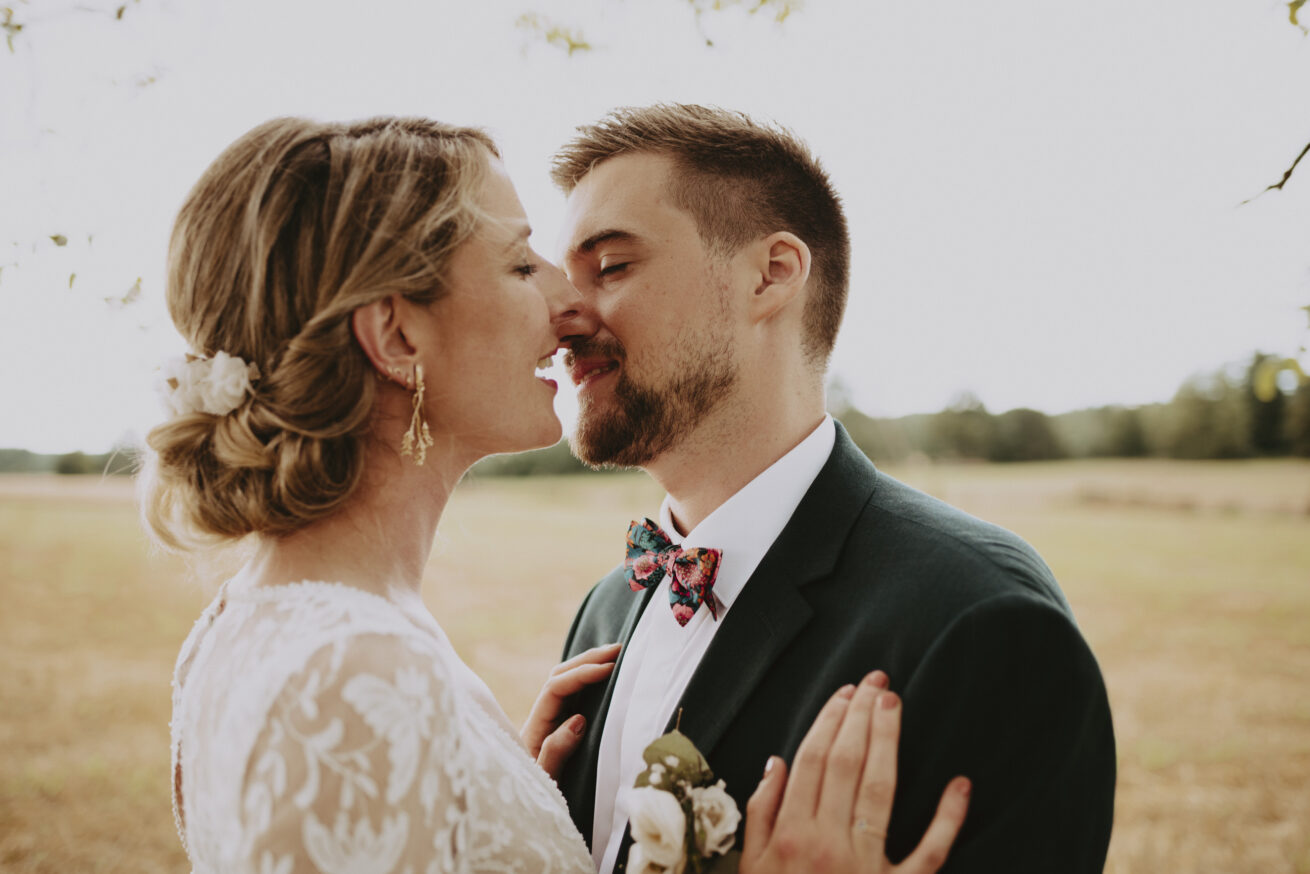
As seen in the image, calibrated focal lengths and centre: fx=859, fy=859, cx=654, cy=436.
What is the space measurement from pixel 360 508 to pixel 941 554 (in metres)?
A: 1.26

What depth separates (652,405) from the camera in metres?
2.47

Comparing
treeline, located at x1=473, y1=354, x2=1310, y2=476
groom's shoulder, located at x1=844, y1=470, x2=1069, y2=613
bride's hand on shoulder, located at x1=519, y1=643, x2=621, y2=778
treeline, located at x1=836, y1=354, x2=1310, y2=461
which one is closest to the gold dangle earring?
bride's hand on shoulder, located at x1=519, y1=643, x2=621, y2=778

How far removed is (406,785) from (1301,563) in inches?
546

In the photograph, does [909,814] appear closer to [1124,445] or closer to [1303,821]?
[1303,821]

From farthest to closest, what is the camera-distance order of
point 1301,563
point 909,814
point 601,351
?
point 1301,563
point 601,351
point 909,814

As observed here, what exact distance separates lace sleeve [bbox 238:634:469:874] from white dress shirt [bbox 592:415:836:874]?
622 millimetres

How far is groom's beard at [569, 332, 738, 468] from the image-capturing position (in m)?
2.45

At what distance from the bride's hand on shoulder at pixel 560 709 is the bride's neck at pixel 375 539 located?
1.88ft

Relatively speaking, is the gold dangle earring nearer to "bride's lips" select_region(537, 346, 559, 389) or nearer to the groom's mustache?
"bride's lips" select_region(537, 346, 559, 389)

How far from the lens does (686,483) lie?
8.39 ft

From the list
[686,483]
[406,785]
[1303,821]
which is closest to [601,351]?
[686,483]

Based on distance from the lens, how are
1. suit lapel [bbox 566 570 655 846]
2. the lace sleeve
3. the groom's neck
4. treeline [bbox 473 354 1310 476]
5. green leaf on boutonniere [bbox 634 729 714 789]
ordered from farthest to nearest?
treeline [bbox 473 354 1310 476] < the groom's neck < suit lapel [bbox 566 570 655 846] < green leaf on boutonniere [bbox 634 729 714 789] < the lace sleeve

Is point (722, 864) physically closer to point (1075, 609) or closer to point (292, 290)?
point (292, 290)

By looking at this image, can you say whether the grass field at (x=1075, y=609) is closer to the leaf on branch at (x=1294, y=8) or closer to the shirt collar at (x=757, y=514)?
the shirt collar at (x=757, y=514)
